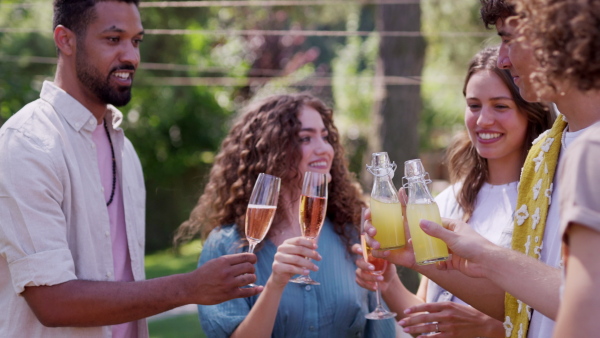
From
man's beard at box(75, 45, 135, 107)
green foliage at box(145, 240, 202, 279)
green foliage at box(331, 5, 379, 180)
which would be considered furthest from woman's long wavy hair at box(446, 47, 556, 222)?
green foliage at box(331, 5, 379, 180)

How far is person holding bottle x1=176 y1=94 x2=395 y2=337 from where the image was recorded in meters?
2.91

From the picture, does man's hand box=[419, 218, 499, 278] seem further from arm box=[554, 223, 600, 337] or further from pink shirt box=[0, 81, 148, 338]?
pink shirt box=[0, 81, 148, 338]

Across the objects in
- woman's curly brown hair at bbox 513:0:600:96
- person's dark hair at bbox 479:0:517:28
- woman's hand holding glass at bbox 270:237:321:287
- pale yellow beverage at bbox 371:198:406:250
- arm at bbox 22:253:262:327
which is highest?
person's dark hair at bbox 479:0:517:28

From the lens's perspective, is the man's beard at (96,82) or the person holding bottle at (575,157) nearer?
the person holding bottle at (575,157)

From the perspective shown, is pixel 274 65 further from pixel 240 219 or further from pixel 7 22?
pixel 240 219

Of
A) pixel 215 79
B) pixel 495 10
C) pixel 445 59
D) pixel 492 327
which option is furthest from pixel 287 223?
pixel 445 59

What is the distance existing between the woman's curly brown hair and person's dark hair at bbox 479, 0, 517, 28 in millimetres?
820

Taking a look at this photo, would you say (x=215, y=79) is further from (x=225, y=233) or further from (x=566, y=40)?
(x=566, y=40)

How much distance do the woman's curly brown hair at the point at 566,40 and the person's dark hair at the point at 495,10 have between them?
82 cm

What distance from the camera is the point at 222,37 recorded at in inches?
575

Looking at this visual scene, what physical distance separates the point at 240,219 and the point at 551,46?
198cm

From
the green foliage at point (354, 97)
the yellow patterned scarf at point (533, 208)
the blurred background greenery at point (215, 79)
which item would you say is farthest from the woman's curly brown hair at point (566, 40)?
the green foliage at point (354, 97)

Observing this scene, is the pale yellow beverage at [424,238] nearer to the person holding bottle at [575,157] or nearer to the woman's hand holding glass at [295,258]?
the woman's hand holding glass at [295,258]

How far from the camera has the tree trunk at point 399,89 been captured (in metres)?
6.94
